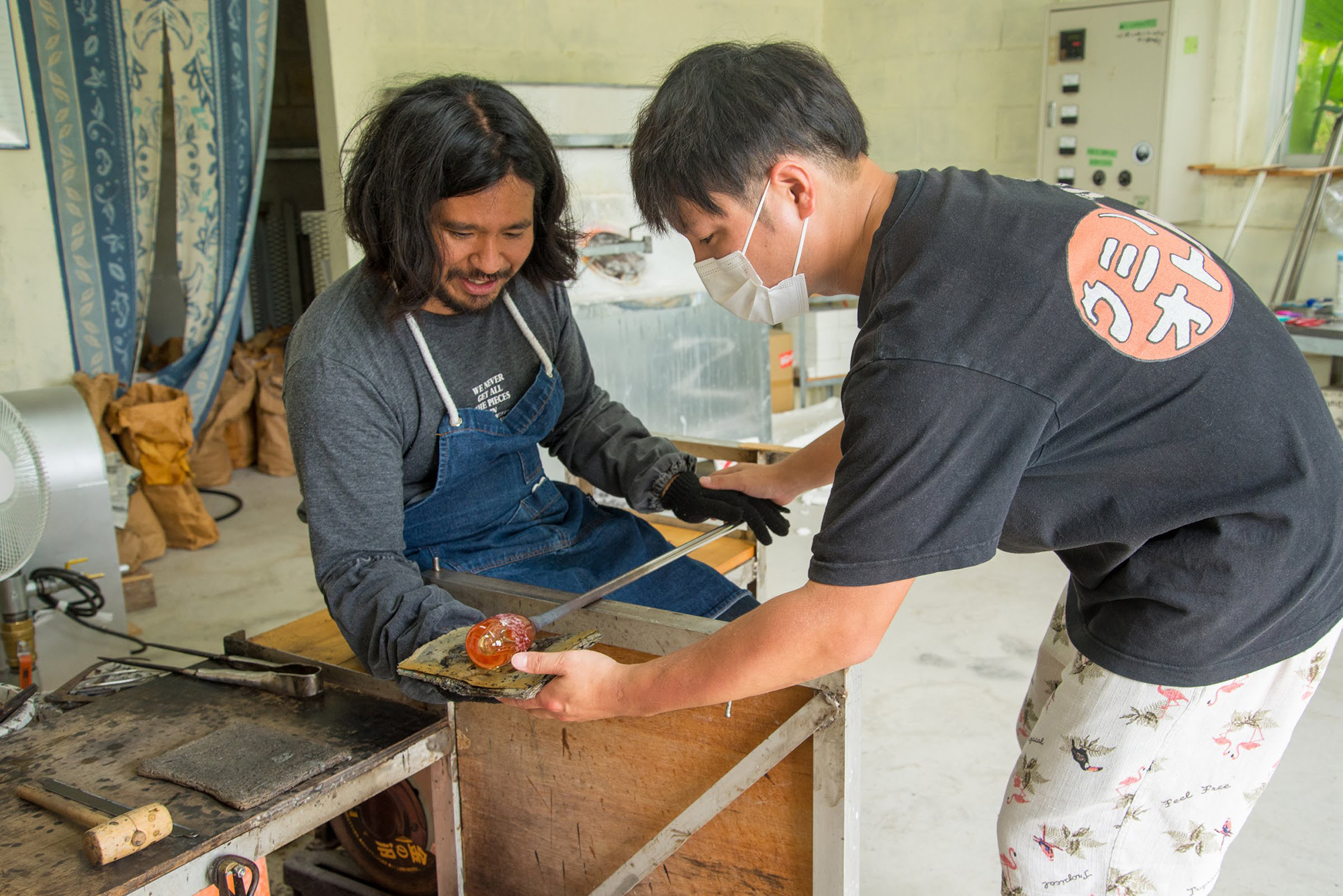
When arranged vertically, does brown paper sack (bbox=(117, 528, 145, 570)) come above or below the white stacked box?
below

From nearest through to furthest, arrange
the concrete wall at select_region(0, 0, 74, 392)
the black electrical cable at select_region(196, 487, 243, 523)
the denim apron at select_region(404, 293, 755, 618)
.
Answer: the denim apron at select_region(404, 293, 755, 618), the concrete wall at select_region(0, 0, 74, 392), the black electrical cable at select_region(196, 487, 243, 523)

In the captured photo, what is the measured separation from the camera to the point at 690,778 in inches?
56.3

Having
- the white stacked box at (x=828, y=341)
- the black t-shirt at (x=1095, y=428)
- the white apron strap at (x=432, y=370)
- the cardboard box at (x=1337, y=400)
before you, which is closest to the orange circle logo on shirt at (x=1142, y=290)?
the black t-shirt at (x=1095, y=428)

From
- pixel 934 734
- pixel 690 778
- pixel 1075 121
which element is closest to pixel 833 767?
pixel 690 778

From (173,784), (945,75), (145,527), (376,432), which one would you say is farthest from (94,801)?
(945,75)

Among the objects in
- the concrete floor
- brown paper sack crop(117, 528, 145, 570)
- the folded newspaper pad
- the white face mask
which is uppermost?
the white face mask

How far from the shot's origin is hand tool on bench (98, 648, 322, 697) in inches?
61.1

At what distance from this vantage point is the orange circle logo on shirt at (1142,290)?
0.99m

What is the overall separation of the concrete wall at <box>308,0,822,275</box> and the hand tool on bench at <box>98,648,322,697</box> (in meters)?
1.68

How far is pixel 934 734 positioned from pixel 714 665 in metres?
1.69

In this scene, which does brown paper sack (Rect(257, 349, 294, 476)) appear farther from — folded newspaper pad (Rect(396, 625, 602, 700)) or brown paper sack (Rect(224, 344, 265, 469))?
folded newspaper pad (Rect(396, 625, 602, 700))

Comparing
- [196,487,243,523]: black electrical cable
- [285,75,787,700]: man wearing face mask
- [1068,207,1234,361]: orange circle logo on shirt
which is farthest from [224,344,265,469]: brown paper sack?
[1068,207,1234,361]: orange circle logo on shirt

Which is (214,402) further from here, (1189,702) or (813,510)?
(1189,702)

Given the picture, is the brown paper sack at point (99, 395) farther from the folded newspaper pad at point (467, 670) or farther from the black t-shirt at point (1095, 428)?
the black t-shirt at point (1095, 428)
